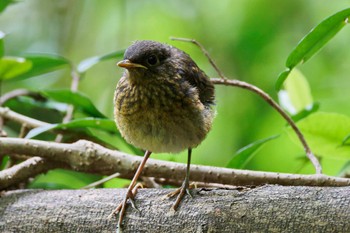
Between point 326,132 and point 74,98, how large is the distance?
47.6 inches

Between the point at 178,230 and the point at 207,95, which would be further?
the point at 207,95

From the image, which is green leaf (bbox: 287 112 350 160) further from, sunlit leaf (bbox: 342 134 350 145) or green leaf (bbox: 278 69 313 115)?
green leaf (bbox: 278 69 313 115)

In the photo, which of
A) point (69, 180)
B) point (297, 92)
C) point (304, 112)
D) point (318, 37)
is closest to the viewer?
point (318, 37)

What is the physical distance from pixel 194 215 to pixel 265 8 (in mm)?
2477

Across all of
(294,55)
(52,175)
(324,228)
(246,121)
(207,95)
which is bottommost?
(52,175)

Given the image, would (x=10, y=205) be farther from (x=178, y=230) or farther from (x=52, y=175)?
(x=52, y=175)

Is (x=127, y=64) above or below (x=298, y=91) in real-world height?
above

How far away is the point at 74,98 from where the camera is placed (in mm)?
2760

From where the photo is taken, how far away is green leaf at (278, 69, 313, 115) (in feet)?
8.94

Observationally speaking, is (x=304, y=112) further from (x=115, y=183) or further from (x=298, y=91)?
(x=115, y=183)

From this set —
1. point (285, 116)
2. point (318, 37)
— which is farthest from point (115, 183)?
point (318, 37)

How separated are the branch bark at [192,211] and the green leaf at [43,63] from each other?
1001mm

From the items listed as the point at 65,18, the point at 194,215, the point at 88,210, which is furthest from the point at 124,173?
the point at 65,18

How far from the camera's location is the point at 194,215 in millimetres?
1861
